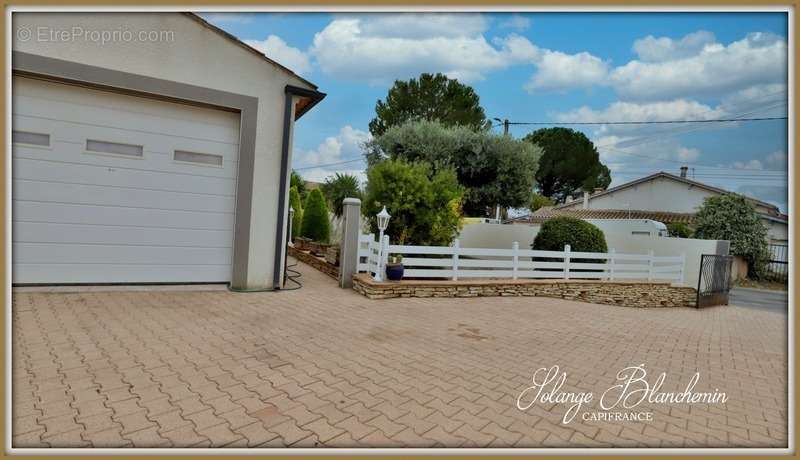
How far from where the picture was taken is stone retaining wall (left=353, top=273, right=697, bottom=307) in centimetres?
710

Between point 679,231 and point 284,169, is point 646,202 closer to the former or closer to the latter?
point 679,231

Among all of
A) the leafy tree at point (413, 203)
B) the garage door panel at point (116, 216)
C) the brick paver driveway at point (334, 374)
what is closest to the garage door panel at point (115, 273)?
the brick paver driveway at point (334, 374)

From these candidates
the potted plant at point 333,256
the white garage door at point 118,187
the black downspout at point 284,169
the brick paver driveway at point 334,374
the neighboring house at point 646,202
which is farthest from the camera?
the neighboring house at point 646,202

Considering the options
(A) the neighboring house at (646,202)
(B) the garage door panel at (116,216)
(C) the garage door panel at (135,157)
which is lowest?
(B) the garage door panel at (116,216)

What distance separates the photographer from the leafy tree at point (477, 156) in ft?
51.1

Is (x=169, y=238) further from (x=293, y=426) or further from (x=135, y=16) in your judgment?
(x=293, y=426)

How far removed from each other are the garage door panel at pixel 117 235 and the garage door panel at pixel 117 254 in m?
0.07

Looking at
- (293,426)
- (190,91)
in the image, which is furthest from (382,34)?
(190,91)

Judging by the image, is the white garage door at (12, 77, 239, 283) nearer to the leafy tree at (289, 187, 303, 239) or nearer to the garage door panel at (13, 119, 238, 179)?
the garage door panel at (13, 119, 238, 179)

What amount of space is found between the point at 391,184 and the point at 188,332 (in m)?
5.13

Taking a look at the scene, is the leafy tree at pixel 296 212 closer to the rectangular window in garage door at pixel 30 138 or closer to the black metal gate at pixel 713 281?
the rectangular window in garage door at pixel 30 138

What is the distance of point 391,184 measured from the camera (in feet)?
28.0

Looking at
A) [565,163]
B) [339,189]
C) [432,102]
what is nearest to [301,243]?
[339,189]

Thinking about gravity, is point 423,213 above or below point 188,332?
above
